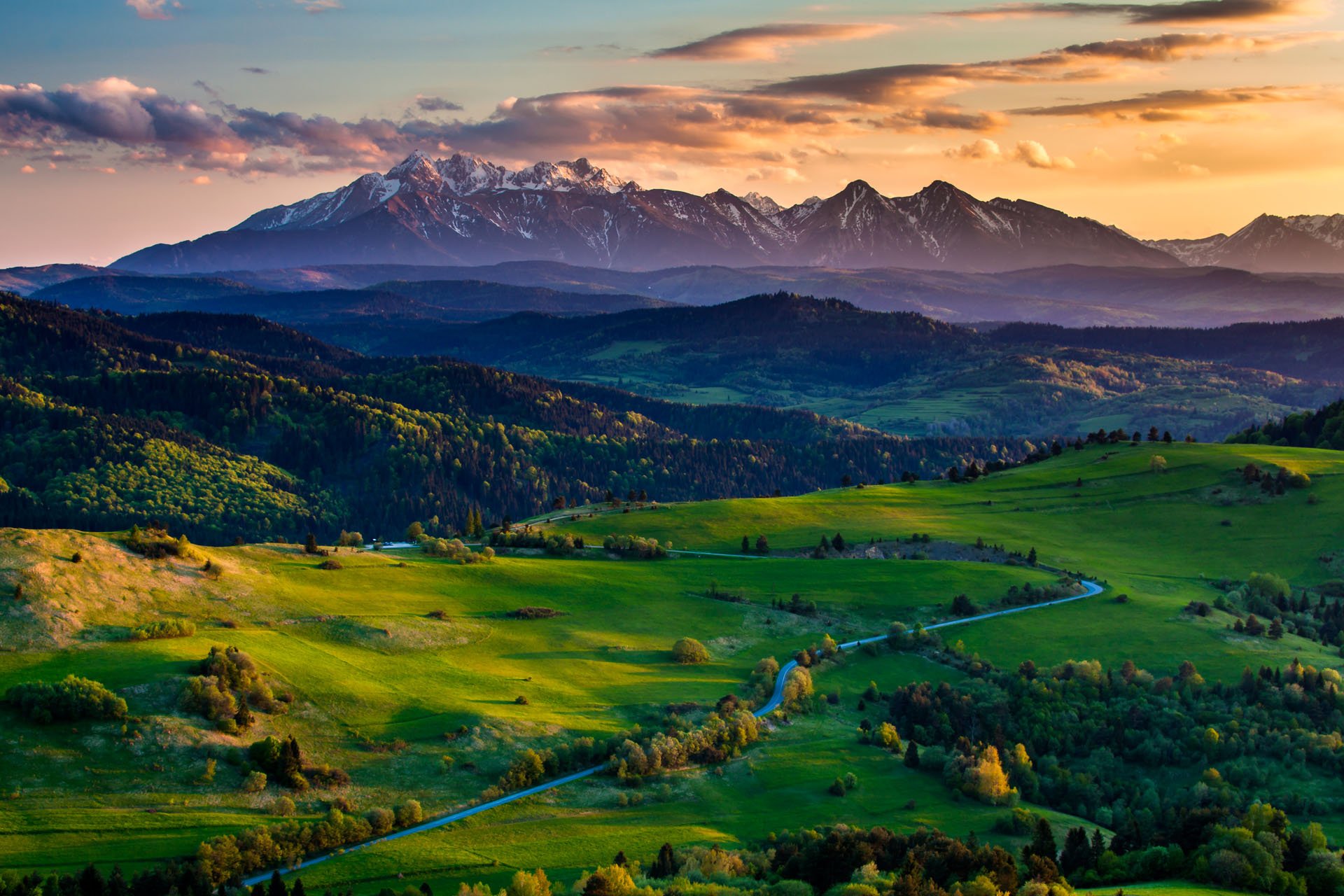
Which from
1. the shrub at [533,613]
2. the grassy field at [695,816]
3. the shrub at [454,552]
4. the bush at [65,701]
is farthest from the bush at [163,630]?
the shrub at [454,552]

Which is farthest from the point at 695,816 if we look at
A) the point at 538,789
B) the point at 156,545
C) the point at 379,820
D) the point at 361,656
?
the point at 156,545

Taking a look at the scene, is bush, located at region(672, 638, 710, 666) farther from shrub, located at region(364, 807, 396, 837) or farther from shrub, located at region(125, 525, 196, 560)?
shrub, located at region(125, 525, 196, 560)

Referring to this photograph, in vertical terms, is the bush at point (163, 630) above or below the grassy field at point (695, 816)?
above

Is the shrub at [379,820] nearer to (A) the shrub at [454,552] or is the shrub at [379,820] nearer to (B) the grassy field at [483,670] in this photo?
(B) the grassy field at [483,670]

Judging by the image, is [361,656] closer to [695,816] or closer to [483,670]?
[483,670]

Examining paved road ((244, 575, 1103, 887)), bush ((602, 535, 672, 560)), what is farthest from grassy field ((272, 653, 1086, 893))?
bush ((602, 535, 672, 560))

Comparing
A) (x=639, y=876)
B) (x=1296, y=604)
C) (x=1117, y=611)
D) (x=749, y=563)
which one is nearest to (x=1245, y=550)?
(x=1296, y=604)
